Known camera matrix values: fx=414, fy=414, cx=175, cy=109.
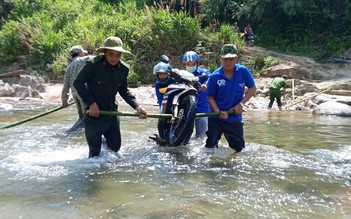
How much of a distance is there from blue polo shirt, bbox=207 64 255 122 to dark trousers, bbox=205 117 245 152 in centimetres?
13

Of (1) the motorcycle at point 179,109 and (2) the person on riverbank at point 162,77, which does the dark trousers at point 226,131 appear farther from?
(2) the person on riverbank at point 162,77

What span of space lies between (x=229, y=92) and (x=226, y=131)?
539 millimetres

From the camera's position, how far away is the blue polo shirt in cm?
525

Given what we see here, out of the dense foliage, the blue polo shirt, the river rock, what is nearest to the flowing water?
the blue polo shirt

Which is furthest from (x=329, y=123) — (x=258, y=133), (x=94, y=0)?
(x=94, y=0)

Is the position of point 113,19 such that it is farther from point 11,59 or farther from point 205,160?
point 205,160

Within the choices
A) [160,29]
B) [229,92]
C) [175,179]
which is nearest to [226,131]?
[229,92]

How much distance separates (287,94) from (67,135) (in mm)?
10358

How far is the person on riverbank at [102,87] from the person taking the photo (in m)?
4.74

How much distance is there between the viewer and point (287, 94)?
1581 cm

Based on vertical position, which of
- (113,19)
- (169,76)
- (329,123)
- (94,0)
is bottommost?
(329,123)

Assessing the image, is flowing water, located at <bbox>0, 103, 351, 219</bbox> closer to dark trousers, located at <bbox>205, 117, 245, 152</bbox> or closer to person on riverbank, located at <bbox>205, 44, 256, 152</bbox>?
dark trousers, located at <bbox>205, 117, 245, 152</bbox>

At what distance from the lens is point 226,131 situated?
17.9ft

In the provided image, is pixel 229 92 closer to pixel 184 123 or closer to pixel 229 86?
pixel 229 86
